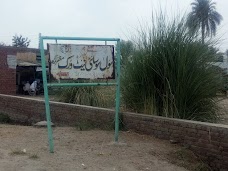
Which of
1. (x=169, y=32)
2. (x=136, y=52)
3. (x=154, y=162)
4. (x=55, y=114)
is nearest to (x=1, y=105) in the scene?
(x=55, y=114)

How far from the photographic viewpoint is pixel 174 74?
25.2ft

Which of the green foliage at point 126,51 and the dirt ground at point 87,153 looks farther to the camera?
the green foliage at point 126,51

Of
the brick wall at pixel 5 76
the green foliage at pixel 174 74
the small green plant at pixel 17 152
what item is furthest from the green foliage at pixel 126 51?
the brick wall at pixel 5 76

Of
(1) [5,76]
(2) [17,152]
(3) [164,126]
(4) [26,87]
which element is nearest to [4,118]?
(2) [17,152]

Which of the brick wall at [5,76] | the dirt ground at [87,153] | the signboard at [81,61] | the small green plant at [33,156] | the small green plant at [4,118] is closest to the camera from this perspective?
the dirt ground at [87,153]

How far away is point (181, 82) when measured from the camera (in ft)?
24.8

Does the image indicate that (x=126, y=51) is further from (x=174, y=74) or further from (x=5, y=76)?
(x=5, y=76)

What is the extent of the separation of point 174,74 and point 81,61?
6.89 ft

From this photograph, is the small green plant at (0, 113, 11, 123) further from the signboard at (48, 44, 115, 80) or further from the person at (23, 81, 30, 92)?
the person at (23, 81, 30, 92)

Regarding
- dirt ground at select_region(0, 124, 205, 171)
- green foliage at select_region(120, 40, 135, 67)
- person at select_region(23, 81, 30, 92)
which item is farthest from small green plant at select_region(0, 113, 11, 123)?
person at select_region(23, 81, 30, 92)

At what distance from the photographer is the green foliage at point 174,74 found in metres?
7.58

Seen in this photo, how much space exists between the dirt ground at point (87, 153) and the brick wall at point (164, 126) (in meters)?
0.22

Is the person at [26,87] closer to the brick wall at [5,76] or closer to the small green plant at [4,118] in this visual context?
the brick wall at [5,76]

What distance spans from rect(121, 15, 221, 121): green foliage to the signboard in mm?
1418
